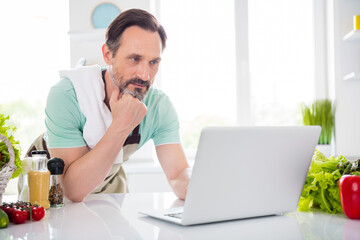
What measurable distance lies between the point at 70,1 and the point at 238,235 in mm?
2849

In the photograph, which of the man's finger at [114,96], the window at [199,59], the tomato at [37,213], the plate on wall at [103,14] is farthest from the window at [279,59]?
the tomato at [37,213]

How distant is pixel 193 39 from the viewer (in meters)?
3.63

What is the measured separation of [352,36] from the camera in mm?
3006

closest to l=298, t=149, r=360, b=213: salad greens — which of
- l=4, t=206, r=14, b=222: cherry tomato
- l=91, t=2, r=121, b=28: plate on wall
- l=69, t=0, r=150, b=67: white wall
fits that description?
l=4, t=206, r=14, b=222: cherry tomato

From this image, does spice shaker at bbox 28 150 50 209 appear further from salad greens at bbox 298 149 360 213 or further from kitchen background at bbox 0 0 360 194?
kitchen background at bbox 0 0 360 194

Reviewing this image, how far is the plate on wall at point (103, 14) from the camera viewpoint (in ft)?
11.1

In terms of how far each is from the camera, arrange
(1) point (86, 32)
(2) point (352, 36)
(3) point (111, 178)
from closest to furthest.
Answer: (3) point (111, 178)
(2) point (352, 36)
(1) point (86, 32)

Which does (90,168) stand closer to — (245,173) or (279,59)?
(245,173)

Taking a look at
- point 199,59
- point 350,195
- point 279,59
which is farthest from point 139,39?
point 279,59

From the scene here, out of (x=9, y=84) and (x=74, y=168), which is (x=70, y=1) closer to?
(x=9, y=84)

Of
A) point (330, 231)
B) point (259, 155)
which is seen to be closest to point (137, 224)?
point (259, 155)

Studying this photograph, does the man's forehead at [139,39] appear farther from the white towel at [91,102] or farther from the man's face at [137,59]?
the white towel at [91,102]

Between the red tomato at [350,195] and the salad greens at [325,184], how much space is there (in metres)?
0.04

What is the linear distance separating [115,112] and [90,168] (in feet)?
0.83
